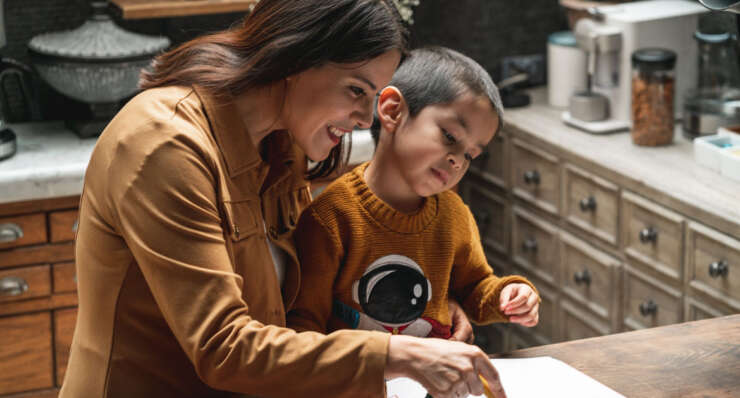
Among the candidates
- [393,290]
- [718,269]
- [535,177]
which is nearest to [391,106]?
[393,290]

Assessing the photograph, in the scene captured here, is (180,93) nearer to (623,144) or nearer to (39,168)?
(39,168)

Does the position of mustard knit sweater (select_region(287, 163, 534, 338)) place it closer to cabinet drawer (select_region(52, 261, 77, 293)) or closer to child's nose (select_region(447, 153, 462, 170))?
child's nose (select_region(447, 153, 462, 170))

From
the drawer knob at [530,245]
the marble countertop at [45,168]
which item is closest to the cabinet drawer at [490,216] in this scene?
the drawer knob at [530,245]

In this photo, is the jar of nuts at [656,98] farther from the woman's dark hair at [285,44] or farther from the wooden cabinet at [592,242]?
the woman's dark hair at [285,44]

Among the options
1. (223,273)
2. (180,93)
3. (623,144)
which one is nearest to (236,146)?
(180,93)

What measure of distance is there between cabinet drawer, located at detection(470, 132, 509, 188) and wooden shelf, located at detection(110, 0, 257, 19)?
912mm

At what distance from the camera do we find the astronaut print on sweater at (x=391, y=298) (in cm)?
155

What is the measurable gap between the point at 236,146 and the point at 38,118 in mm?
2114

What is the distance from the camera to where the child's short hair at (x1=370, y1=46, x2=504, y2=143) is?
1.55m

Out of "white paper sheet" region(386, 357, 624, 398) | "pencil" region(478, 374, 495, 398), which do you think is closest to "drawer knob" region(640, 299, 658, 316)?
"white paper sheet" region(386, 357, 624, 398)

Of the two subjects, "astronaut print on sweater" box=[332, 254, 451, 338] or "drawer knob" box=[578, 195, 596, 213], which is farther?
"drawer knob" box=[578, 195, 596, 213]

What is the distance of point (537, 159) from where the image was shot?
119 inches

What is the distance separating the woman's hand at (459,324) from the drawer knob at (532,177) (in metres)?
1.44

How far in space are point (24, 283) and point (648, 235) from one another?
1719 mm
